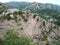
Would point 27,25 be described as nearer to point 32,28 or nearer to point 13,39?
point 32,28

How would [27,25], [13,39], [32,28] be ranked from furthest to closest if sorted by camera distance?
[32,28] < [27,25] < [13,39]

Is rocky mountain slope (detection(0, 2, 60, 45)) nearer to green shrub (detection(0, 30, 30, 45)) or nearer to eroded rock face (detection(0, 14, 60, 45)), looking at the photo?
eroded rock face (detection(0, 14, 60, 45))

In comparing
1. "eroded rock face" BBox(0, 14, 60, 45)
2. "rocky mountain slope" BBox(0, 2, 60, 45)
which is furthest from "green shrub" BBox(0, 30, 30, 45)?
"rocky mountain slope" BBox(0, 2, 60, 45)

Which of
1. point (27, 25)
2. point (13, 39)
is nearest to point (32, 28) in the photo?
point (27, 25)

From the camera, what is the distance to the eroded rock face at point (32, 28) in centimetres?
4711

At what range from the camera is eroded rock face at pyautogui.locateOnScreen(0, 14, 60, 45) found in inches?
1855

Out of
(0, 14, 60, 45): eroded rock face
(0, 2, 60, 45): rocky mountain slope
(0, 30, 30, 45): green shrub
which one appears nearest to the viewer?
(0, 30, 30, 45): green shrub

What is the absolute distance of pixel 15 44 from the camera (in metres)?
36.9

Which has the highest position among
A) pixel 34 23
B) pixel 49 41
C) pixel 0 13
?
pixel 0 13

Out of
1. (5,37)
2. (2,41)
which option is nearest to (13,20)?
(5,37)

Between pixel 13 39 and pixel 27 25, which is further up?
pixel 13 39

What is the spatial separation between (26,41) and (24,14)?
1646 cm

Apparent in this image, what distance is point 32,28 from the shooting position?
53.6m

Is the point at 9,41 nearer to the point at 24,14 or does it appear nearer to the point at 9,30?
the point at 9,30
